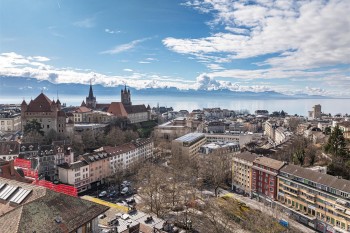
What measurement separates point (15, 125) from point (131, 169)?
112 ft

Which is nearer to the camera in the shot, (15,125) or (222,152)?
(222,152)

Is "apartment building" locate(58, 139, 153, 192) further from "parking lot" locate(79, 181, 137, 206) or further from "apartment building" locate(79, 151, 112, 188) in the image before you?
"parking lot" locate(79, 181, 137, 206)

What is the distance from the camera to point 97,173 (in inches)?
1628

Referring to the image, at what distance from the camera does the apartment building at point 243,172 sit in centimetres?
3912

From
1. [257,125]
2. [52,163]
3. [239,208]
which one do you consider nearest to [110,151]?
[52,163]

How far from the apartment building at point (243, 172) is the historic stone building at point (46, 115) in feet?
103

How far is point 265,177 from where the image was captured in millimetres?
36594

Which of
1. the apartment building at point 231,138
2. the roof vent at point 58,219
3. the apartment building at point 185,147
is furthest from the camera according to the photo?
the apartment building at point 231,138

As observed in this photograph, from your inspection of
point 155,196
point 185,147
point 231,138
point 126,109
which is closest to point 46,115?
point 185,147

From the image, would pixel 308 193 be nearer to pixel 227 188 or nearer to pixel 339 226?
pixel 339 226

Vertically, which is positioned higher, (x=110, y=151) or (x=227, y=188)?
(x=110, y=151)

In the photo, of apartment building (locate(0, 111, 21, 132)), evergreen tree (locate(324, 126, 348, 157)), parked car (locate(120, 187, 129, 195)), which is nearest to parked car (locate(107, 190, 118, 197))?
parked car (locate(120, 187, 129, 195))

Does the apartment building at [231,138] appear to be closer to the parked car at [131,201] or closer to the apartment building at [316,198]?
the apartment building at [316,198]

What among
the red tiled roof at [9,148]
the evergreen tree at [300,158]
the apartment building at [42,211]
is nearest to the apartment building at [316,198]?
the evergreen tree at [300,158]
